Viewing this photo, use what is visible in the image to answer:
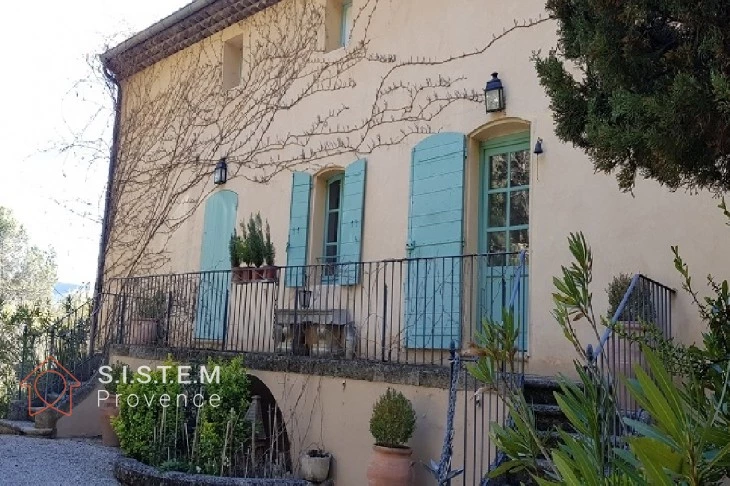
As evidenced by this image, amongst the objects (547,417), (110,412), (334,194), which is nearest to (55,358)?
(110,412)

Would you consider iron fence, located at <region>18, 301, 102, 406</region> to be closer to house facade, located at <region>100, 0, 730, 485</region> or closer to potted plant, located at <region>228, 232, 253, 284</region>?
house facade, located at <region>100, 0, 730, 485</region>

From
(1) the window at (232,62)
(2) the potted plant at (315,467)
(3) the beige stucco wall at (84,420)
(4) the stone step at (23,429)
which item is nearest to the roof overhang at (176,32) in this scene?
(1) the window at (232,62)

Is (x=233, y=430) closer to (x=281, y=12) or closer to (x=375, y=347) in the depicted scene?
(x=375, y=347)

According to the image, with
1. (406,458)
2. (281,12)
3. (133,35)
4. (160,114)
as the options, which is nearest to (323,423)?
(406,458)

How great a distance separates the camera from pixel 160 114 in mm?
12070

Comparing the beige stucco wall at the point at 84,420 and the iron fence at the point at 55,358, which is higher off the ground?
the iron fence at the point at 55,358

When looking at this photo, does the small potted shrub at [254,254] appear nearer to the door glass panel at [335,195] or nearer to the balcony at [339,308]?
the balcony at [339,308]

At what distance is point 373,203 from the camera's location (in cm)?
825

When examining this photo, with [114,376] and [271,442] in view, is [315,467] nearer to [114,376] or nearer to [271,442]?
[271,442]

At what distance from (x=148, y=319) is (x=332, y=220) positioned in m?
2.98

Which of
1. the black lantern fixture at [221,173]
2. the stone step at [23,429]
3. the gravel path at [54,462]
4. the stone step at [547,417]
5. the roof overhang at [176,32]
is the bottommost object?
the gravel path at [54,462]

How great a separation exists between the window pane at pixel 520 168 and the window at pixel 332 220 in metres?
2.36

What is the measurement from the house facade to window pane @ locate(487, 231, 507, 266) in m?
0.03

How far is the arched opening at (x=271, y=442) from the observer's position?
22.3 feet
